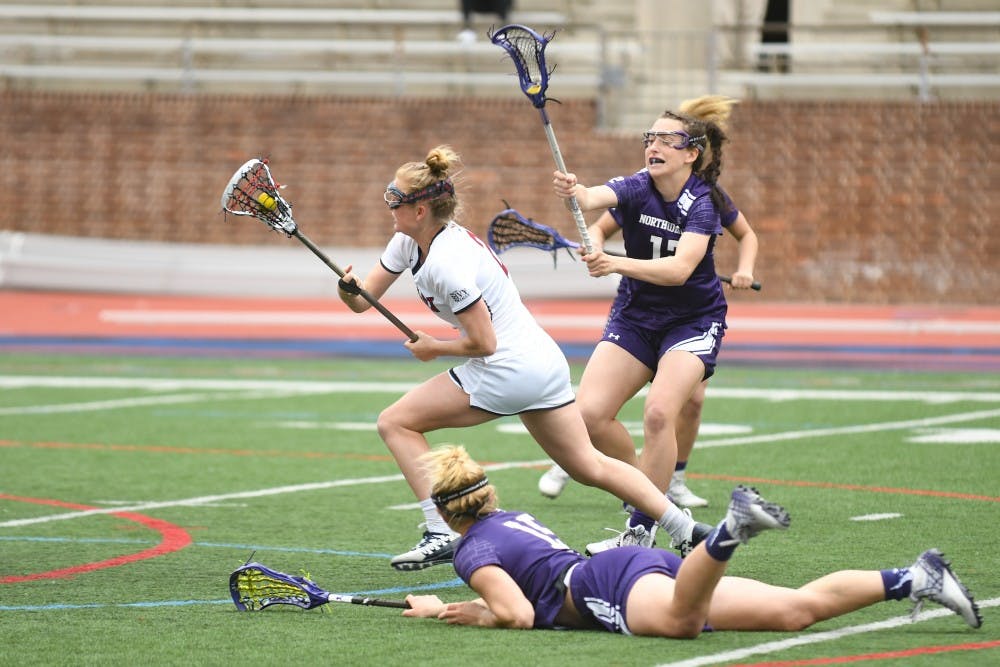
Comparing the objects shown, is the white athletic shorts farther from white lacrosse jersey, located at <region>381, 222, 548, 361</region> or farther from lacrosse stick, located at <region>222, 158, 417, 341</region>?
lacrosse stick, located at <region>222, 158, 417, 341</region>

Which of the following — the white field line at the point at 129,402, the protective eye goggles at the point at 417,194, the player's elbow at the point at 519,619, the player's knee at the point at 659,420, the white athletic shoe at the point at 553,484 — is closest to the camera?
the player's elbow at the point at 519,619

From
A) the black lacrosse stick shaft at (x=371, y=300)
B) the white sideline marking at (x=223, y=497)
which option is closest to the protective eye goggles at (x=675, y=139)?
the black lacrosse stick shaft at (x=371, y=300)

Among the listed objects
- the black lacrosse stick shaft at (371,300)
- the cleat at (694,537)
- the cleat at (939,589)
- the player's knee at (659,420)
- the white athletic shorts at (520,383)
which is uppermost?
the black lacrosse stick shaft at (371,300)

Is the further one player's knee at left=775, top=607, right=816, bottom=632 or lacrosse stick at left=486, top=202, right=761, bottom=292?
lacrosse stick at left=486, top=202, right=761, bottom=292

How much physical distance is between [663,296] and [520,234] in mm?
898

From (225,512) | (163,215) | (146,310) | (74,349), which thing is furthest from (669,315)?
(163,215)

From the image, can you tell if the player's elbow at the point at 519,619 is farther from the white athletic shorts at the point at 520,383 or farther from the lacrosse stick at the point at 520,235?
the lacrosse stick at the point at 520,235

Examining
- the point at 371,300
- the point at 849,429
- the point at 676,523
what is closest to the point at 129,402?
the point at 849,429

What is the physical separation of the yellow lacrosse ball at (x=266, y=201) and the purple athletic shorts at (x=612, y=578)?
2395 millimetres

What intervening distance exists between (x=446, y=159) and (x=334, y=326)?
47.9 feet

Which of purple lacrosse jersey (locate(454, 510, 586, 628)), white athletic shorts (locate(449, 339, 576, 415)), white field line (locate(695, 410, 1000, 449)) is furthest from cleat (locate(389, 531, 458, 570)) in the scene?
white field line (locate(695, 410, 1000, 449))

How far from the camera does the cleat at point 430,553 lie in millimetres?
7961

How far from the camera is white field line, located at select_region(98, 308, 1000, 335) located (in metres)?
21.1

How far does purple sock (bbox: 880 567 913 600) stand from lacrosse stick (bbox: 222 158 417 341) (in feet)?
8.25
